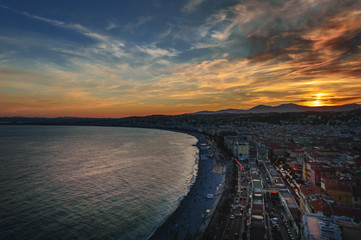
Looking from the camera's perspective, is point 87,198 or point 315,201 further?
point 87,198

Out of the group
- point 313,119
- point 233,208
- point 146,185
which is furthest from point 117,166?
point 313,119

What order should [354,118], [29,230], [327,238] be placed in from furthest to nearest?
[354,118] < [29,230] < [327,238]

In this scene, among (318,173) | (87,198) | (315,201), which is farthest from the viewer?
(318,173)

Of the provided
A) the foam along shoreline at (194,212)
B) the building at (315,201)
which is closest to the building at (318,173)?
the building at (315,201)

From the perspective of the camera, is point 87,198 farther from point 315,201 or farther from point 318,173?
point 318,173

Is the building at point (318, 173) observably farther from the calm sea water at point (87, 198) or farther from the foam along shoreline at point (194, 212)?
the calm sea water at point (87, 198)

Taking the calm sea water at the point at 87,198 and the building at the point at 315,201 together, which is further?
the calm sea water at the point at 87,198

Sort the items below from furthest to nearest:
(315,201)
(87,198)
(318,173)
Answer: (318,173) < (87,198) < (315,201)

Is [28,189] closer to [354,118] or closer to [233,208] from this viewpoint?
[233,208]

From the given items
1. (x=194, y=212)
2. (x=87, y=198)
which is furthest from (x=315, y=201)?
(x=87, y=198)
